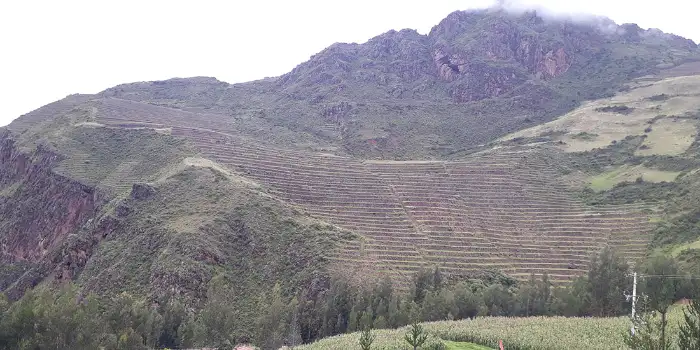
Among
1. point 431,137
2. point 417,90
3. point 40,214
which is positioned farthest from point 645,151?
point 40,214

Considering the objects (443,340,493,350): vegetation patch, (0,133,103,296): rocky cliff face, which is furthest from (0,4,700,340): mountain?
(443,340,493,350): vegetation patch

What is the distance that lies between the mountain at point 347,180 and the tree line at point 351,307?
3.57 meters

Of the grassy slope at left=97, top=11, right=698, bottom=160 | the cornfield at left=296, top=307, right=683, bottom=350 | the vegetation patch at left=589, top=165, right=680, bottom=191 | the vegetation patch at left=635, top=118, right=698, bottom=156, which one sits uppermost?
the grassy slope at left=97, top=11, right=698, bottom=160

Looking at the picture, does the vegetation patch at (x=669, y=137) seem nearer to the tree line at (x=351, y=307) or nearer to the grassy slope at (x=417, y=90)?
the grassy slope at (x=417, y=90)

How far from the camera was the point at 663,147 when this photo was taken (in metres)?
92.4

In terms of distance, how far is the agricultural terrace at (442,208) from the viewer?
211ft

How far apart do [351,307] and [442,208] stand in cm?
3054

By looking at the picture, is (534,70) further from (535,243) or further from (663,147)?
(535,243)

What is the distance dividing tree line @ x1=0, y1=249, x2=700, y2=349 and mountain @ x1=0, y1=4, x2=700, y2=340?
3574mm

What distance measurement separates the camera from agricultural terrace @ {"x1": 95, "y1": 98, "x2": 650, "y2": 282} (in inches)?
2534

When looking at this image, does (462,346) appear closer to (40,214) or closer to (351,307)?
(351,307)

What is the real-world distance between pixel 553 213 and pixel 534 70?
8903 cm

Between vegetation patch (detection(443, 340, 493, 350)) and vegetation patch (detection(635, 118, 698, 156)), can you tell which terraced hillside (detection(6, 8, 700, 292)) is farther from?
vegetation patch (detection(443, 340, 493, 350))

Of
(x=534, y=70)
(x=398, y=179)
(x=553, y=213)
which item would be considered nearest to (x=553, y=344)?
(x=553, y=213)
